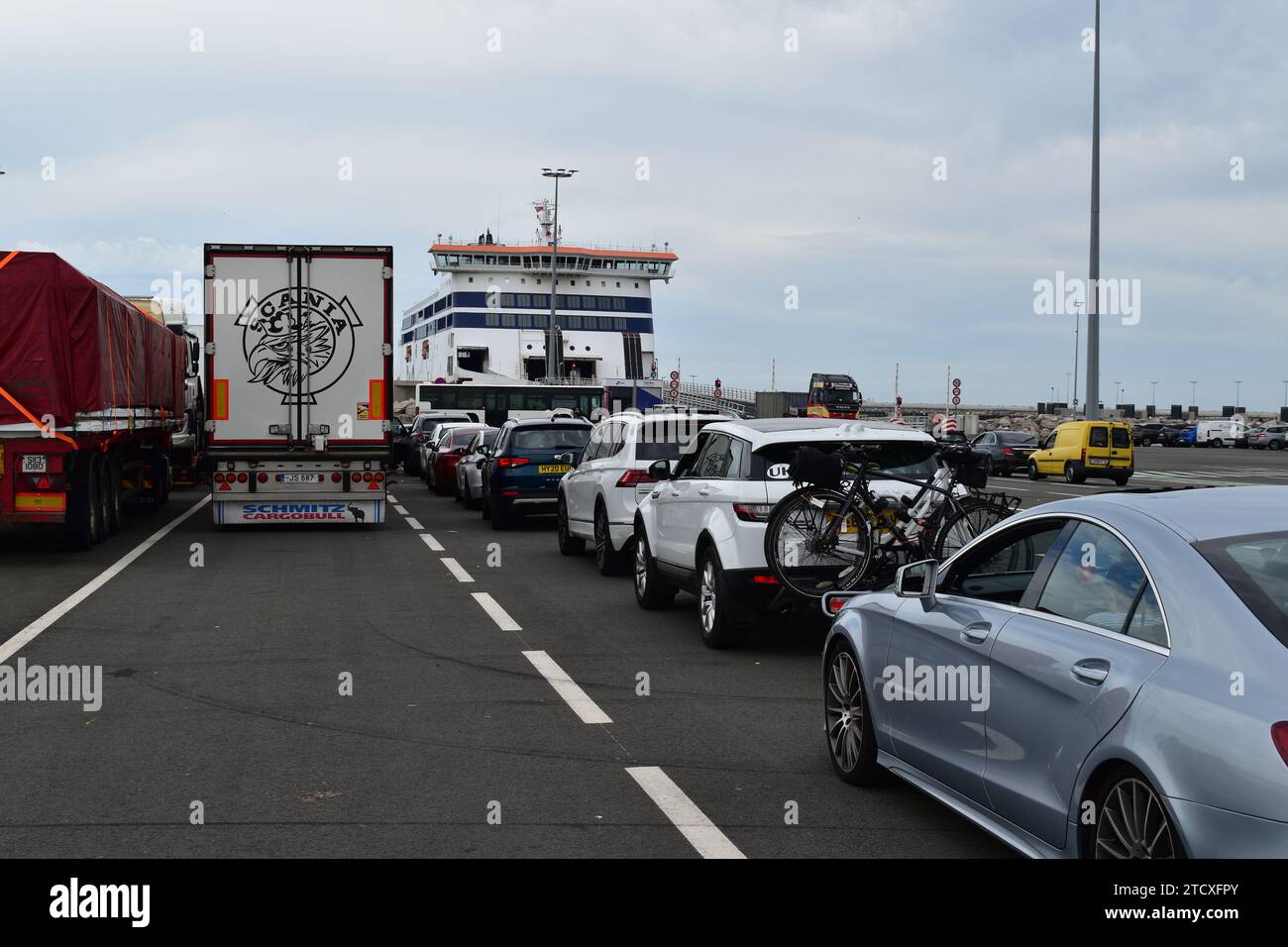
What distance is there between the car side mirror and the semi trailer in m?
14.7

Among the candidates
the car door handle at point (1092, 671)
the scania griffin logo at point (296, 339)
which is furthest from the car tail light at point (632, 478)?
the car door handle at point (1092, 671)

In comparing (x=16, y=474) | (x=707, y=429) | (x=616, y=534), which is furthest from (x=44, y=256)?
(x=707, y=429)

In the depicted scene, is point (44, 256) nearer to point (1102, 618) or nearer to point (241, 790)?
point (241, 790)

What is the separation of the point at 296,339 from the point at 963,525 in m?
12.6

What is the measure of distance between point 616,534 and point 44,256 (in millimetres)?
6941

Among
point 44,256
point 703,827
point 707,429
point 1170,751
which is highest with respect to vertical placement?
point 44,256

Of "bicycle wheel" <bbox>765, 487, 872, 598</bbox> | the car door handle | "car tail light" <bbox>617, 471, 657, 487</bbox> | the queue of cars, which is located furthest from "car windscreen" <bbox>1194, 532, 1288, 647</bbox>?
"car tail light" <bbox>617, 471, 657, 487</bbox>

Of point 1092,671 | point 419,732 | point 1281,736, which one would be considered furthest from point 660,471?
point 1281,736

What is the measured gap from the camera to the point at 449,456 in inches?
1169

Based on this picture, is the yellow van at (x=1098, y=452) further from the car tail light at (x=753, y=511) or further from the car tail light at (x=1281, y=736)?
the car tail light at (x=1281, y=736)

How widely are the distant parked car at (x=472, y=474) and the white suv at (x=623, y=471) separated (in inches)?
313

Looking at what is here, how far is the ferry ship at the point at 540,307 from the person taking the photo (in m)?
70.7
